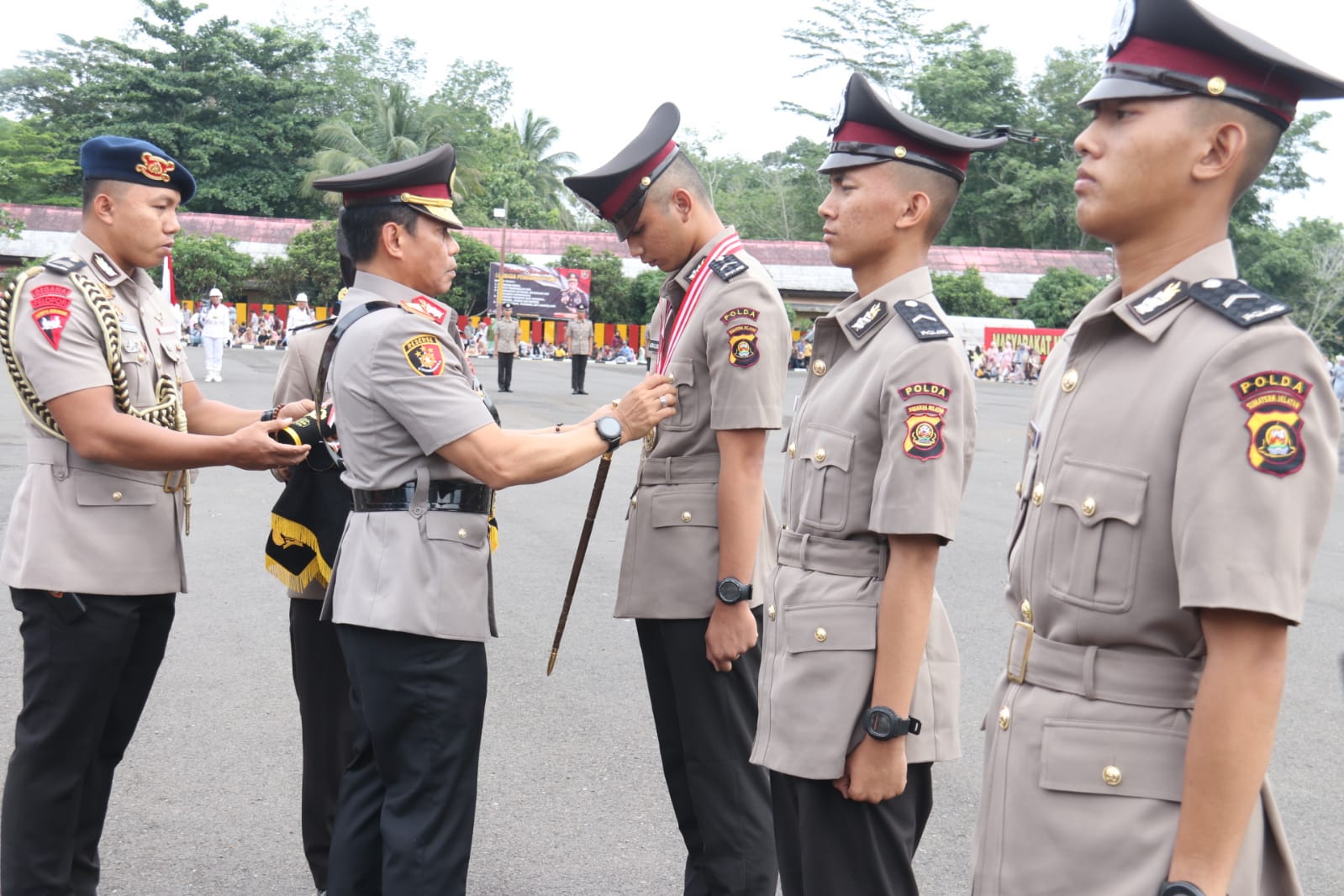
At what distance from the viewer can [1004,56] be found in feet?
173

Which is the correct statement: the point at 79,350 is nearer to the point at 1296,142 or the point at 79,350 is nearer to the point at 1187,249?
the point at 1187,249

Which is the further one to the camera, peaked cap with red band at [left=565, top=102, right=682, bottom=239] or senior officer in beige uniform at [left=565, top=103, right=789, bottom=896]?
peaked cap with red band at [left=565, top=102, right=682, bottom=239]

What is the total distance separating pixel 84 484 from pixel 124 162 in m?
0.89

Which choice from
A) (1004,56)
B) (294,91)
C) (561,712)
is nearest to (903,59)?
(1004,56)

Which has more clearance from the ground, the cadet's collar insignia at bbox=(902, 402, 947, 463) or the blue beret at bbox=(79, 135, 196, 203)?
the blue beret at bbox=(79, 135, 196, 203)

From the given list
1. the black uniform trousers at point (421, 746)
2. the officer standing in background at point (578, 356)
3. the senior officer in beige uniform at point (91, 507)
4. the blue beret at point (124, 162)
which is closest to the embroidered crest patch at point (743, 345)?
the black uniform trousers at point (421, 746)

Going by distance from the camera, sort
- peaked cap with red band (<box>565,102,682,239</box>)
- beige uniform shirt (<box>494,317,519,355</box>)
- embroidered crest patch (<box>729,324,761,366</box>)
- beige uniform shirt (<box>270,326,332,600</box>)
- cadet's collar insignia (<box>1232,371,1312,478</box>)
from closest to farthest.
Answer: cadet's collar insignia (<box>1232,371,1312,478</box>) < embroidered crest patch (<box>729,324,761,366</box>) < peaked cap with red band (<box>565,102,682,239</box>) < beige uniform shirt (<box>270,326,332,600</box>) < beige uniform shirt (<box>494,317,519,355</box>)

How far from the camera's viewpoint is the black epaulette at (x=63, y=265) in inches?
124

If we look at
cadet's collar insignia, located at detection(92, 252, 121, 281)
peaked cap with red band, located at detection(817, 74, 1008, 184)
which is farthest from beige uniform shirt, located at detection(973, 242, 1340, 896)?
cadet's collar insignia, located at detection(92, 252, 121, 281)

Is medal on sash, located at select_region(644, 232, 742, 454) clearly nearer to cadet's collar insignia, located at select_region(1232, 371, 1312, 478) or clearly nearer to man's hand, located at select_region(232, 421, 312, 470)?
man's hand, located at select_region(232, 421, 312, 470)

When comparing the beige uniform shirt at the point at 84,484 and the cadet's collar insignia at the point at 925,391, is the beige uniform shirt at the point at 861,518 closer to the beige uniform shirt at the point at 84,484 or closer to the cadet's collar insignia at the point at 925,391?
the cadet's collar insignia at the point at 925,391

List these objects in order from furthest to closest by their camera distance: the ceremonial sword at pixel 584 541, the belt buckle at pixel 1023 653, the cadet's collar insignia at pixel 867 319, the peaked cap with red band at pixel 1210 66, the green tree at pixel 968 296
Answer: the green tree at pixel 968 296, the ceremonial sword at pixel 584 541, the cadet's collar insignia at pixel 867 319, the belt buckle at pixel 1023 653, the peaked cap with red band at pixel 1210 66

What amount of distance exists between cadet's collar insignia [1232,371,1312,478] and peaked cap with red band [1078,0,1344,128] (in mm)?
401

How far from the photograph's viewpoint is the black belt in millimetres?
2895
